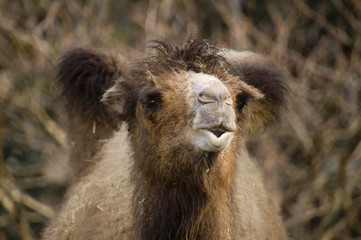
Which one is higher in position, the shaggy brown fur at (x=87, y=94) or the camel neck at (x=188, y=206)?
the camel neck at (x=188, y=206)

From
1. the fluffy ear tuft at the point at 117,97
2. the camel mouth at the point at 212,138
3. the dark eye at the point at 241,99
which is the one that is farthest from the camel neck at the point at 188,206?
the fluffy ear tuft at the point at 117,97

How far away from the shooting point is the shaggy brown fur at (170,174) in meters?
3.27

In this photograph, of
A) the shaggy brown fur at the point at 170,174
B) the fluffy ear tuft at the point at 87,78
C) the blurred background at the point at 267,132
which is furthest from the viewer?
the blurred background at the point at 267,132

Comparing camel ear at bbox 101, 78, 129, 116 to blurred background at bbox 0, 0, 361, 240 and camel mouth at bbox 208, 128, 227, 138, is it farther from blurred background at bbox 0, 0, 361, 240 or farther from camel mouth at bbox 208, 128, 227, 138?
blurred background at bbox 0, 0, 361, 240

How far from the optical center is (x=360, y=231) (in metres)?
9.33

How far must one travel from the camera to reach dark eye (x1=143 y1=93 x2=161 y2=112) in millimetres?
3330

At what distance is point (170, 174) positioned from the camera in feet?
10.9

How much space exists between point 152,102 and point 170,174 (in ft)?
1.49

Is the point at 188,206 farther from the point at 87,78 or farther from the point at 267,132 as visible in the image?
the point at 267,132

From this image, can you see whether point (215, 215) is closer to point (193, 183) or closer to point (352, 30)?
point (193, 183)

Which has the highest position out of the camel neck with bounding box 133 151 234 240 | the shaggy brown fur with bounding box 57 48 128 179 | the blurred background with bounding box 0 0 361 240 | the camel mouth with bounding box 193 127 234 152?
the camel mouth with bounding box 193 127 234 152

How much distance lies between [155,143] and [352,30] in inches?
301

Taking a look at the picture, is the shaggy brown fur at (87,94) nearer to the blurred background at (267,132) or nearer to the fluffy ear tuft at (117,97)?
the fluffy ear tuft at (117,97)

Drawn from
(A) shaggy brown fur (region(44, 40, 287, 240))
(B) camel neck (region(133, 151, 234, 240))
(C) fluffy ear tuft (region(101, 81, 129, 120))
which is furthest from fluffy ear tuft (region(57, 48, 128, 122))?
(B) camel neck (region(133, 151, 234, 240))
